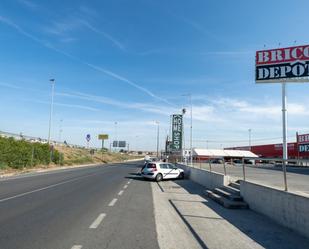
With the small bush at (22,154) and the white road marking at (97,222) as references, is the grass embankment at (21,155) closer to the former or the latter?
the small bush at (22,154)

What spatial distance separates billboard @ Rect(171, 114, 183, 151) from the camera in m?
62.8

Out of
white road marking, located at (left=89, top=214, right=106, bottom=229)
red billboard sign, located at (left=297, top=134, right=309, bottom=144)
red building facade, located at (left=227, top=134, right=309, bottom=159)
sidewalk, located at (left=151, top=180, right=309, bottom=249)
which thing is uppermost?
red billboard sign, located at (left=297, top=134, right=309, bottom=144)

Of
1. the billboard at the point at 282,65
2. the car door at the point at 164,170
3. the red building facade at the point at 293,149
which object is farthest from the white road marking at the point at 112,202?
the red building facade at the point at 293,149

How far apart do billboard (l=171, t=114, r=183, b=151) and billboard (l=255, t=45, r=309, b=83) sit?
113ft

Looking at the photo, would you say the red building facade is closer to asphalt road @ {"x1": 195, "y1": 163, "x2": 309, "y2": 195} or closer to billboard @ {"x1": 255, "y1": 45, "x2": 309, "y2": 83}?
billboard @ {"x1": 255, "y1": 45, "x2": 309, "y2": 83}

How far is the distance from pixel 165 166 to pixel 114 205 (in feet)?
49.0

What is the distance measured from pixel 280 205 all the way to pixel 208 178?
10.6m

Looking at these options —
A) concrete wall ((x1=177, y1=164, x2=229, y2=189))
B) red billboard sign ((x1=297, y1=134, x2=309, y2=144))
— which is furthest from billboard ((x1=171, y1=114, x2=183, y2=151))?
concrete wall ((x1=177, y1=164, x2=229, y2=189))

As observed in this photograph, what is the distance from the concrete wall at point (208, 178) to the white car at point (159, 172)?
1530 mm

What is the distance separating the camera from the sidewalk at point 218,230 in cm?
712

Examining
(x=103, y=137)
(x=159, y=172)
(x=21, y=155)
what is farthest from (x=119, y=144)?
(x=159, y=172)

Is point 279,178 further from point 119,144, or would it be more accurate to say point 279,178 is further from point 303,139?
point 119,144

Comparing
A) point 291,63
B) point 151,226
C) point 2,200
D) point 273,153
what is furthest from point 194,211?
point 273,153

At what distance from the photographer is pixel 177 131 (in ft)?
207
